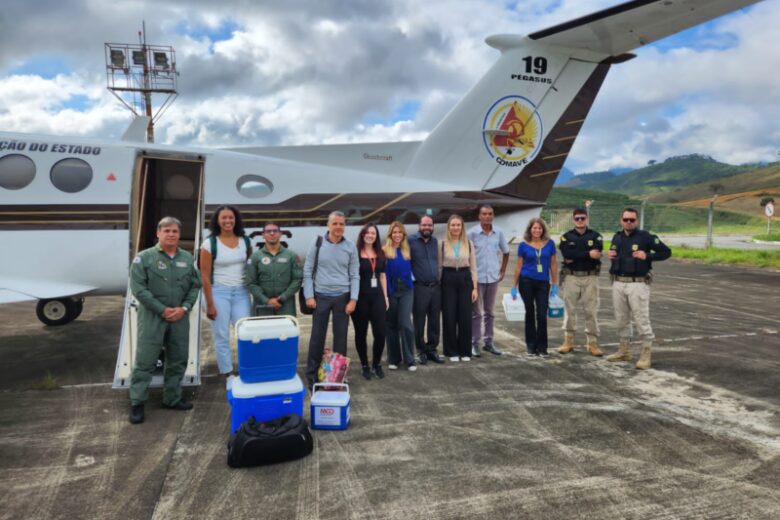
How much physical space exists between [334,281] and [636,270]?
11.7 ft

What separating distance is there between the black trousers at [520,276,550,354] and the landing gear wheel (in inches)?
286

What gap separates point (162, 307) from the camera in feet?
13.2

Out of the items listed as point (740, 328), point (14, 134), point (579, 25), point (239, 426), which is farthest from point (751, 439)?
point (14, 134)

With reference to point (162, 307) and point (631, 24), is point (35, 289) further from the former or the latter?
point (631, 24)

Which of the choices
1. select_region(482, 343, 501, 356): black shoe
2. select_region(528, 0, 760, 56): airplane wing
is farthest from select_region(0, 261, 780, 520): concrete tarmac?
select_region(528, 0, 760, 56): airplane wing

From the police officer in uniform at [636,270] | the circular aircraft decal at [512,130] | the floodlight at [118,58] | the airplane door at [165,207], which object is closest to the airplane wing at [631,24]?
the circular aircraft decal at [512,130]

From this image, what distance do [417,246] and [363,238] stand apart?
76 centimetres

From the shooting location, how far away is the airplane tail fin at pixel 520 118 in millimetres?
7148

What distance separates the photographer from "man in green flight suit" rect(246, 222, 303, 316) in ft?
15.5

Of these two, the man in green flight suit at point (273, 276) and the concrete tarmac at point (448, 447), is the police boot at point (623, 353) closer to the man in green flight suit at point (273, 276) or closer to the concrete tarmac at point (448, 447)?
the concrete tarmac at point (448, 447)

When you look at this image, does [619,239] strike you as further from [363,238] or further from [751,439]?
[363,238]

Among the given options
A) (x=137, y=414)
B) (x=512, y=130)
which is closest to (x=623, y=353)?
(x=512, y=130)

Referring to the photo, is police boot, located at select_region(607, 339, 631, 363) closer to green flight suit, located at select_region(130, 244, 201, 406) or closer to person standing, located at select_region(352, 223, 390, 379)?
person standing, located at select_region(352, 223, 390, 379)

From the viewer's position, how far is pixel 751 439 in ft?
12.2
